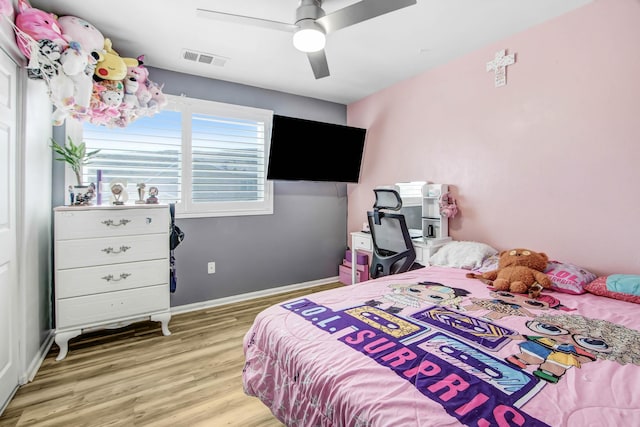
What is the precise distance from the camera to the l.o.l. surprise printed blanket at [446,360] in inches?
34.3

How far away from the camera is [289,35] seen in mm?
2424

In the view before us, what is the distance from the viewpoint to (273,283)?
3697mm

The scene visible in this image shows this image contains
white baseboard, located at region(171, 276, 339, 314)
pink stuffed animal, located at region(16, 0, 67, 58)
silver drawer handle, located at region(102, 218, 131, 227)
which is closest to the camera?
pink stuffed animal, located at region(16, 0, 67, 58)

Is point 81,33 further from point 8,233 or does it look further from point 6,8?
point 8,233

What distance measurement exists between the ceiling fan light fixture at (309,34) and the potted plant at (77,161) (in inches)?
75.3

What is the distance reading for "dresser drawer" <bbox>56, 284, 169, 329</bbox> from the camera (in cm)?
222

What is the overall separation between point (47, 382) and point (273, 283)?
2.11 metres

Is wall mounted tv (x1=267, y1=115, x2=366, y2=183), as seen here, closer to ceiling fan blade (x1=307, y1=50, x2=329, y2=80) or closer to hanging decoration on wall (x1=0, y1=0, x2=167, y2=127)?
ceiling fan blade (x1=307, y1=50, x2=329, y2=80)

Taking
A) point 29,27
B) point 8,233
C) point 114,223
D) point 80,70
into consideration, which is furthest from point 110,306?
point 29,27

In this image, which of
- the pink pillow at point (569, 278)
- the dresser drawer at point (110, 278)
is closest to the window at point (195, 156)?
the dresser drawer at point (110, 278)

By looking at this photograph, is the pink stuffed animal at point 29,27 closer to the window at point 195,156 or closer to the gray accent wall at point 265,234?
the window at point 195,156

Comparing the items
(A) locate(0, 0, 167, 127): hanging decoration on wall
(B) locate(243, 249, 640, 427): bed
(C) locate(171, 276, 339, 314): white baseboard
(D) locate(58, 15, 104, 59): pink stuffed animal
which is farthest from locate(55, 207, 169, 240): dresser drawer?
(B) locate(243, 249, 640, 427): bed

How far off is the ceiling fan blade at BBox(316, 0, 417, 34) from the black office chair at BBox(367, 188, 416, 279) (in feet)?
4.15

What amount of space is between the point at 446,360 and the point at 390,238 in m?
1.65
